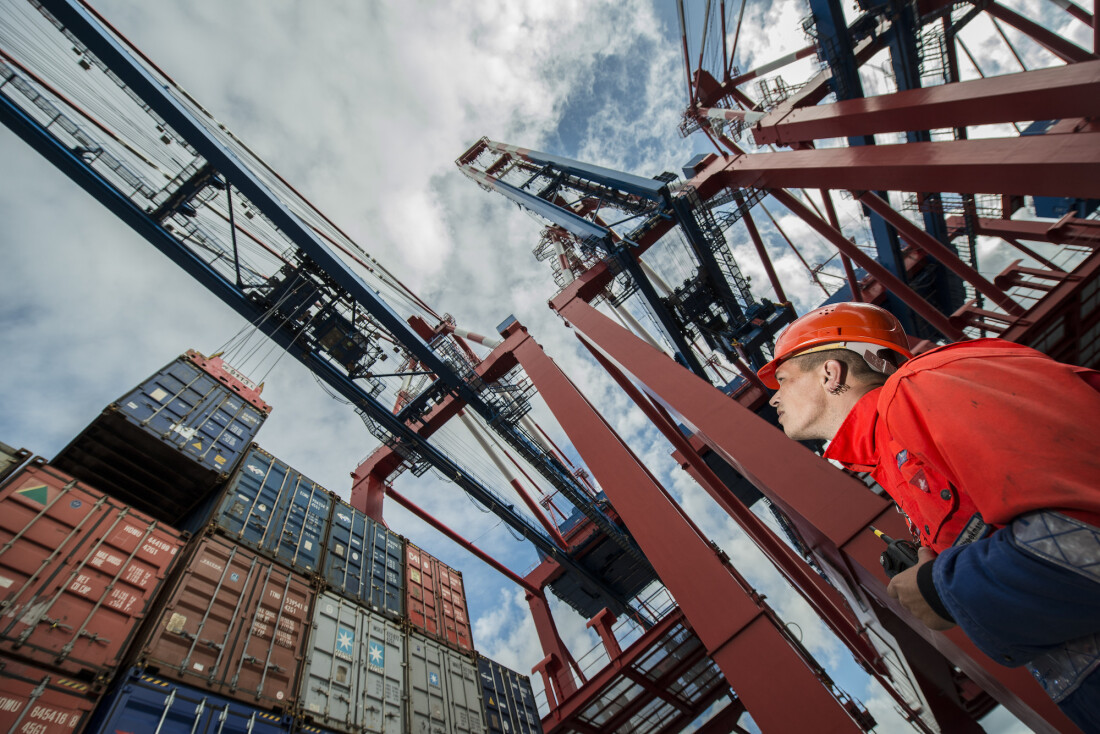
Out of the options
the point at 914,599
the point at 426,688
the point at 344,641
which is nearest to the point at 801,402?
the point at 914,599

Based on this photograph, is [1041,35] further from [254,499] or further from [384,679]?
[254,499]

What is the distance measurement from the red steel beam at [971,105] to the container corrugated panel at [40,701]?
1120 centimetres

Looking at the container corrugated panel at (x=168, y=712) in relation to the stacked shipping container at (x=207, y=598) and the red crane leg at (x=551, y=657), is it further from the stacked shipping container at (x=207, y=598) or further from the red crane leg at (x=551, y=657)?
the red crane leg at (x=551, y=657)

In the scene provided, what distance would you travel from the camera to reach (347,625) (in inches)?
356

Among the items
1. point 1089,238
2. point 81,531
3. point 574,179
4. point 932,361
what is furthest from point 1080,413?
point 574,179

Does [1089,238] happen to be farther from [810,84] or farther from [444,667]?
[444,667]

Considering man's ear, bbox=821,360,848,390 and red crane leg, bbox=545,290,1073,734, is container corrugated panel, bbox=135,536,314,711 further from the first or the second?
man's ear, bbox=821,360,848,390

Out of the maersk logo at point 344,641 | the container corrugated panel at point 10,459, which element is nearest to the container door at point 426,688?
the maersk logo at point 344,641

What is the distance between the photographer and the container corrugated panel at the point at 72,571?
5.62 metres

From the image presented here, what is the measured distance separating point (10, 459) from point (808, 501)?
9.68 meters

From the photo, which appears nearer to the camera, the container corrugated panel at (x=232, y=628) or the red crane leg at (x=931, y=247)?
the container corrugated panel at (x=232, y=628)

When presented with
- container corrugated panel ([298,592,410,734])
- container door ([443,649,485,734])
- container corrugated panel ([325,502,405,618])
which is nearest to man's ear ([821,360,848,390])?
container corrugated panel ([298,592,410,734])

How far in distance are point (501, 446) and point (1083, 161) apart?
15256 millimetres

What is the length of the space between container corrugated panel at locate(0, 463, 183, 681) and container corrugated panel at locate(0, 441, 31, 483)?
4.3 inches
